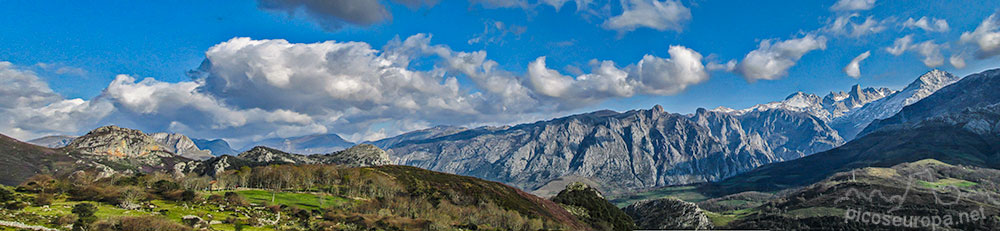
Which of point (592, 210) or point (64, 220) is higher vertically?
point (64, 220)

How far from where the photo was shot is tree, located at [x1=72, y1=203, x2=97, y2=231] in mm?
42469

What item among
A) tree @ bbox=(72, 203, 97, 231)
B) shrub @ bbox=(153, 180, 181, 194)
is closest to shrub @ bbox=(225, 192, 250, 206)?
shrub @ bbox=(153, 180, 181, 194)

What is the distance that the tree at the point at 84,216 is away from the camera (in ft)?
139

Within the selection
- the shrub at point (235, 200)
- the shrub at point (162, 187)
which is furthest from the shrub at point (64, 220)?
the shrub at point (162, 187)

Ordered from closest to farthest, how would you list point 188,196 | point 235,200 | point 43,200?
point 43,200
point 188,196
point 235,200

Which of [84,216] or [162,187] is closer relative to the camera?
[84,216]

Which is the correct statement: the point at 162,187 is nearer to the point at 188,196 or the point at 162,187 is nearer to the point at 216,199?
the point at 216,199

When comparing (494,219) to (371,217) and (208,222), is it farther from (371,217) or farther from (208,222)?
(208,222)

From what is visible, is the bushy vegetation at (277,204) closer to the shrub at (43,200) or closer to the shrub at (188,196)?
the shrub at (43,200)

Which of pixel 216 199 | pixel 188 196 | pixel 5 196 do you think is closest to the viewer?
pixel 5 196

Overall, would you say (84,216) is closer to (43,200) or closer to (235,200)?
(43,200)

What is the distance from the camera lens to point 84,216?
152ft

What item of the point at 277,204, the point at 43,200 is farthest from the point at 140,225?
the point at 277,204

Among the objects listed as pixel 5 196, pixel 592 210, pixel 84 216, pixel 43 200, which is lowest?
pixel 592 210
